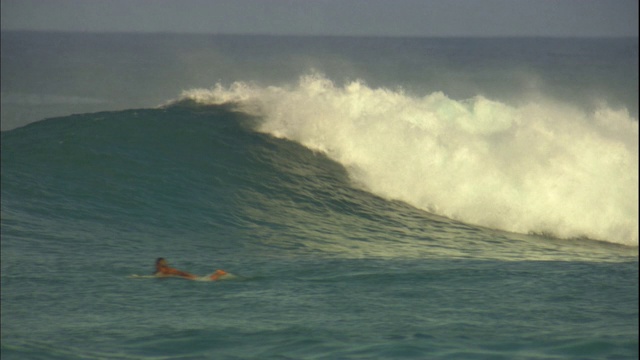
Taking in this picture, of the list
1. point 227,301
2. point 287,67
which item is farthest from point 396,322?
point 287,67

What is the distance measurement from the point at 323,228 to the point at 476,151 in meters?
4.62

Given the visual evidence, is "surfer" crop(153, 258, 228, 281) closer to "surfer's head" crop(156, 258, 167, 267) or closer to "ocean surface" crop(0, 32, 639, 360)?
"surfer's head" crop(156, 258, 167, 267)

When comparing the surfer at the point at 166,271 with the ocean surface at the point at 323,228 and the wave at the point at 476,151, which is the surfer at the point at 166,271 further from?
the wave at the point at 476,151

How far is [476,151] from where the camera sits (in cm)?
1669

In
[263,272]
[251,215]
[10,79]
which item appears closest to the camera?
[263,272]

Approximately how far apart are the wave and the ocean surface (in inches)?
1.8

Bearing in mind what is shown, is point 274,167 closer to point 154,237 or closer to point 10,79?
point 154,237

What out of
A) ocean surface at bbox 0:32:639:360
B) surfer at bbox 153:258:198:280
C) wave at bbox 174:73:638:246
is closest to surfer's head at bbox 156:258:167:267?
surfer at bbox 153:258:198:280

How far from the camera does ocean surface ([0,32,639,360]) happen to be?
7.82m

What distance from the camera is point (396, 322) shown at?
8.20 meters

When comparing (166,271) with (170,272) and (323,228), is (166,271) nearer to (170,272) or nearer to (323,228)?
(170,272)

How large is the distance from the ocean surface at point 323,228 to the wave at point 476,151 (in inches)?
1.8

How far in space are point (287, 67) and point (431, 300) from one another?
52173 millimetres

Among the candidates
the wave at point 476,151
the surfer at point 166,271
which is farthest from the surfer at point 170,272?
the wave at point 476,151
